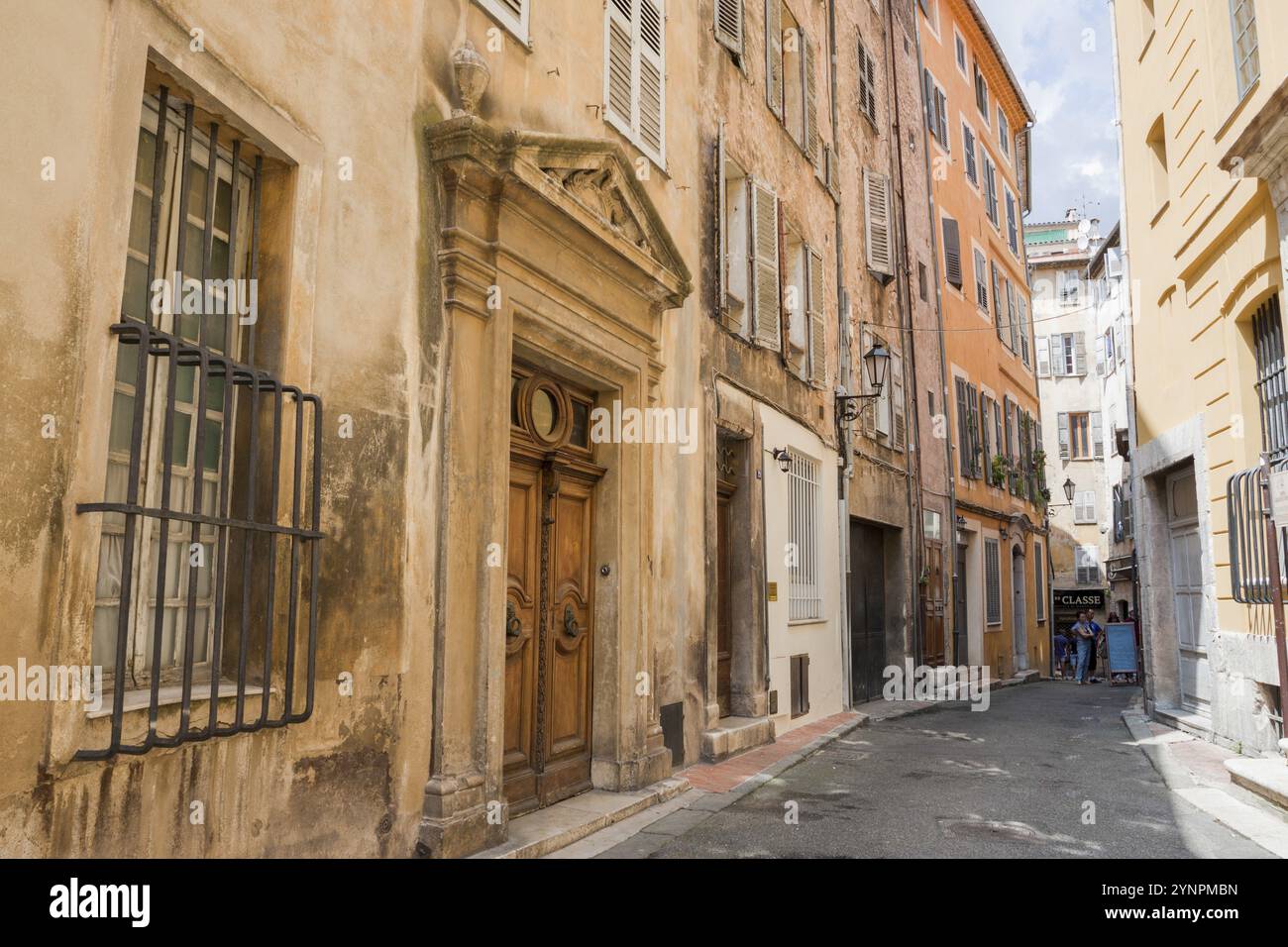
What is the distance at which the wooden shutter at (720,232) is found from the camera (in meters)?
9.17

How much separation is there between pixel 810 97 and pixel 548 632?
8807 mm

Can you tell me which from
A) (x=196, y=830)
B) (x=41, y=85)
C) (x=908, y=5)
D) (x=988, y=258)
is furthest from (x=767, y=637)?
(x=988, y=258)

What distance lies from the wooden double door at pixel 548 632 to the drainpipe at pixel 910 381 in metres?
9.28

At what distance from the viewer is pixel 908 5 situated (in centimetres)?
1853

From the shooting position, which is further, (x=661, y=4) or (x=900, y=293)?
(x=900, y=293)

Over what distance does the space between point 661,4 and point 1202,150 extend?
559 centimetres

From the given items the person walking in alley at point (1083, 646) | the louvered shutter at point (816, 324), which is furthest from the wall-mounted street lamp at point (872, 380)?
the person walking in alley at point (1083, 646)

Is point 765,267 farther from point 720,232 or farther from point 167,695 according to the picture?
point 167,695

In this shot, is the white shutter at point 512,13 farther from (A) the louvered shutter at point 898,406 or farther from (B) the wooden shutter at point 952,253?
(B) the wooden shutter at point 952,253

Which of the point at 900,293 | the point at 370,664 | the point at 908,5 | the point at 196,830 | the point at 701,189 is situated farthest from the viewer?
the point at 908,5

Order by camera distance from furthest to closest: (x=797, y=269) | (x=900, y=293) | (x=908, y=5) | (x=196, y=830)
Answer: (x=908, y=5) < (x=900, y=293) < (x=797, y=269) < (x=196, y=830)

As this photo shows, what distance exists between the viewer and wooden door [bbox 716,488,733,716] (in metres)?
9.31

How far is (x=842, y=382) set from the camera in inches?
513

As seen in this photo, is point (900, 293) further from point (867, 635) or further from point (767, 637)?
point (767, 637)
